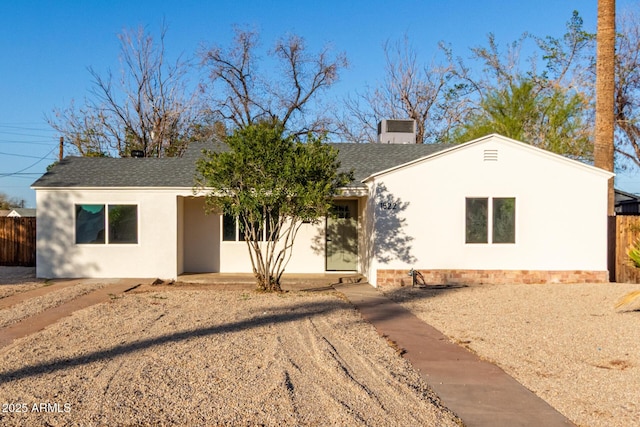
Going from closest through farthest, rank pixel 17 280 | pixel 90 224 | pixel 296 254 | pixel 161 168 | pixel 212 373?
pixel 212 373
pixel 17 280
pixel 90 224
pixel 296 254
pixel 161 168

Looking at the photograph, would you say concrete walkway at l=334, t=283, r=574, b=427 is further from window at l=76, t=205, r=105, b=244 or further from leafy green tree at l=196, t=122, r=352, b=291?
window at l=76, t=205, r=105, b=244

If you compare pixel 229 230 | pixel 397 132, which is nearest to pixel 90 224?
pixel 229 230

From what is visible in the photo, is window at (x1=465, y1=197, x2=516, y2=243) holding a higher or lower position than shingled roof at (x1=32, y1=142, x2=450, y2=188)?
lower

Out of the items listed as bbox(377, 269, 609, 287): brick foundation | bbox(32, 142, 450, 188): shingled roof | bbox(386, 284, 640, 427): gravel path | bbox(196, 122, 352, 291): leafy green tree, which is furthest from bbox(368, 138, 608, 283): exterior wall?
bbox(196, 122, 352, 291): leafy green tree

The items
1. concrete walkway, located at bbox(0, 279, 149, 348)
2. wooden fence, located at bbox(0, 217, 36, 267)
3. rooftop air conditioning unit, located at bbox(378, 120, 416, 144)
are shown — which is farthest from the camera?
rooftop air conditioning unit, located at bbox(378, 120, 416, 144)

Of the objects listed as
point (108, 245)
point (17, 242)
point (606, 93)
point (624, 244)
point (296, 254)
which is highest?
point (606, 93)

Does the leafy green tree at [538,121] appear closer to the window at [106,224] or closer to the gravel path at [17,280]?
the window at [106,224]

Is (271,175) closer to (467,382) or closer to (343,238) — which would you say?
(343,238)

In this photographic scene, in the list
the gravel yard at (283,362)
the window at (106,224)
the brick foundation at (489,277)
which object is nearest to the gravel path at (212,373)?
the gravel yard at (283,362)

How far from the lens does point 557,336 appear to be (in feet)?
27.5

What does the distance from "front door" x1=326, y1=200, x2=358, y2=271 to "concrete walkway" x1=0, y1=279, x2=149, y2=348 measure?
5.38 metres

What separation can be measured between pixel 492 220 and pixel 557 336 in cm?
608

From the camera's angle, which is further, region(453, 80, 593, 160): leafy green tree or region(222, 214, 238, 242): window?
region(453, 80, 593, 160): leafy green tree

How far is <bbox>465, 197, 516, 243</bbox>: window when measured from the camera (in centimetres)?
1416
